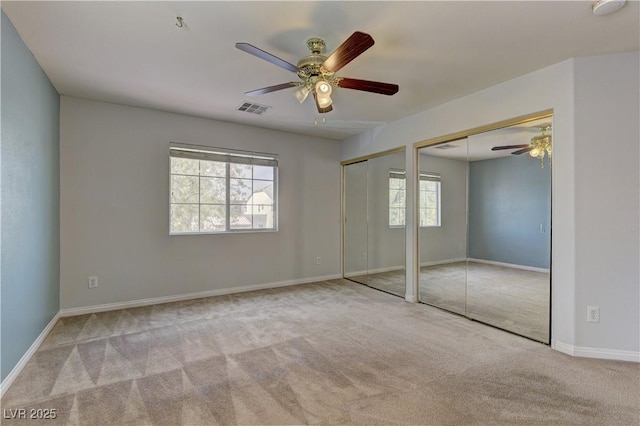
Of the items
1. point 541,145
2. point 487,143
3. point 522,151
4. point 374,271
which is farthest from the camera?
point 374,271

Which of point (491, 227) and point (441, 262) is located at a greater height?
point (491, 227)

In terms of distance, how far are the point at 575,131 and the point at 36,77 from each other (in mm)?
4729

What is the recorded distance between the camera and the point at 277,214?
16.2ft

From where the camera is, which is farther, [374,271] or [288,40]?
[374,271]

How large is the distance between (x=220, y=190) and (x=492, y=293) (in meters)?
3.83

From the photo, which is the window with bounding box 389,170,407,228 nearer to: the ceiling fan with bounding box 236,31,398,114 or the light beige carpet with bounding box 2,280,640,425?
the light beige carpet with bounding box 2,280,640,425

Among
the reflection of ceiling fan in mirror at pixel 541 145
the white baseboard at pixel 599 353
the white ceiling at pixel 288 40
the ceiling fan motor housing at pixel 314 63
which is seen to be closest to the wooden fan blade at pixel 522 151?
the reflection of ceiling fan in mirror at pixel 541 145

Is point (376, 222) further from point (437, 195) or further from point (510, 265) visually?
point (510, 265)

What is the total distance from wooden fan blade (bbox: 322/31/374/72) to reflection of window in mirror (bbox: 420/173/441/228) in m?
2.45

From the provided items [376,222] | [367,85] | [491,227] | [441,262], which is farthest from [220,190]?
[491,227]

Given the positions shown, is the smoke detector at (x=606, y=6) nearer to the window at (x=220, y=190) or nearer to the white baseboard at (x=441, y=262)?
the white baseboard at (x=441, y=262)

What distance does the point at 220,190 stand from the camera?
449 centimetres

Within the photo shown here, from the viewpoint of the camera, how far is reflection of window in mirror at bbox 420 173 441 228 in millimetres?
4133

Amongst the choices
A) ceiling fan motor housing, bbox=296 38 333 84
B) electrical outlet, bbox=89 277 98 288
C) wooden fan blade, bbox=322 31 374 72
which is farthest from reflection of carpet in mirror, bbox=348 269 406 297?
electrical outlet, bbox=89 277 98 288
